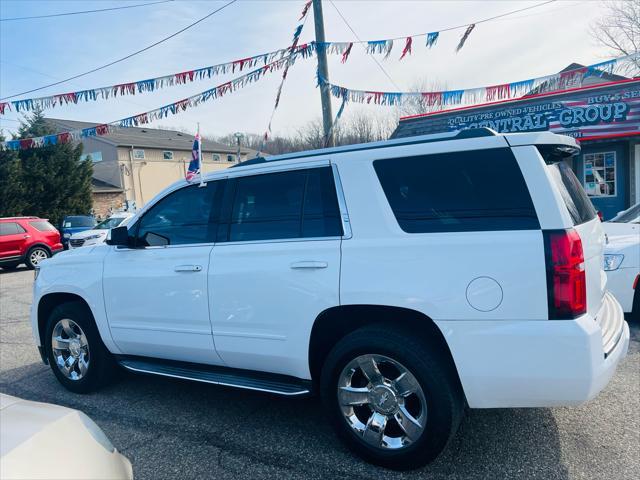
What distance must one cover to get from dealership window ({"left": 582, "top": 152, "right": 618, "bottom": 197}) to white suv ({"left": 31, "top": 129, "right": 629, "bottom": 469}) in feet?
39.1

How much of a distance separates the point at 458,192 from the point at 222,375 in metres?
2.14

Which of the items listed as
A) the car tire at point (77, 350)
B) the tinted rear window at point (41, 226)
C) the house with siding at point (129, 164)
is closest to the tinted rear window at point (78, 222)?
the tinted rear window at point (41, 226)

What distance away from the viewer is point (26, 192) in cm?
2369

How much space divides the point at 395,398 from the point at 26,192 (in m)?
25.8

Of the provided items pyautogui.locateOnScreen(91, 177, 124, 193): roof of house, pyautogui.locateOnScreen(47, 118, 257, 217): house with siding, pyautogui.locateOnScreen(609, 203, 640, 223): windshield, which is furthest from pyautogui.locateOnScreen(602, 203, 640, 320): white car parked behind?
pyautogui.locateOnScreen(91, 177, 124, 193): roof of house

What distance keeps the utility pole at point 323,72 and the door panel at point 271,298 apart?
23.8 feet

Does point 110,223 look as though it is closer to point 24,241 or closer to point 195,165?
point 24,241

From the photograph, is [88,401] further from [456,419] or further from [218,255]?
[456,419]

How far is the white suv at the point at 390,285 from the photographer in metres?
2.55

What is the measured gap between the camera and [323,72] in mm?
10344

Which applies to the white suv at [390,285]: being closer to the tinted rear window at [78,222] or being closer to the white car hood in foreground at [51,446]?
the white car hood in foreground at [51,446]

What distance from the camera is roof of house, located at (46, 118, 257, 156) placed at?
36.8 m

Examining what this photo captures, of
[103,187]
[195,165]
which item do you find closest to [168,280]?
[195,165]

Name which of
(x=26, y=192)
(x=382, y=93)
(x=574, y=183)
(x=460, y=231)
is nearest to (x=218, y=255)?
(x=460, y=231)
